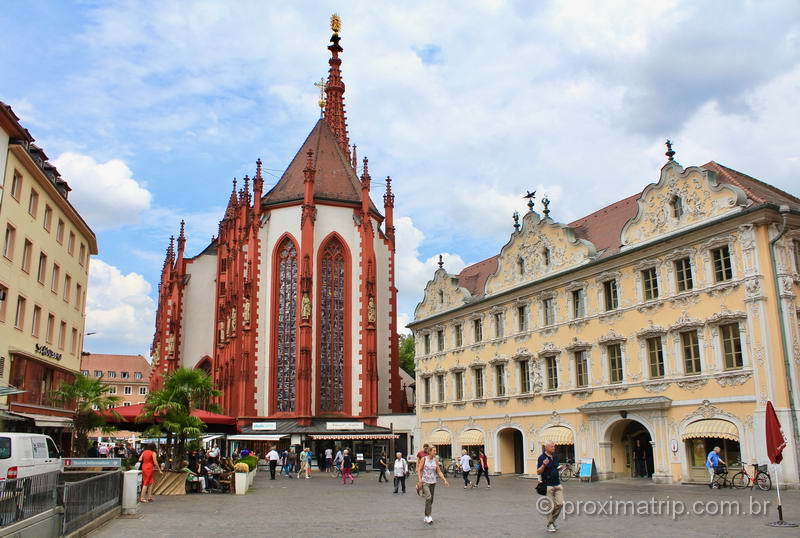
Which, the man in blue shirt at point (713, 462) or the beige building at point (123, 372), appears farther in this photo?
the beige building at point (123, 372)

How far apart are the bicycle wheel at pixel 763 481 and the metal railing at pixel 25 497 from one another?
20686 mm

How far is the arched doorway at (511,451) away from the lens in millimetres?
38219

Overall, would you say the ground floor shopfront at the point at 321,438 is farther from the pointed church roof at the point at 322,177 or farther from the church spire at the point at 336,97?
the church spire at the point at 336,97

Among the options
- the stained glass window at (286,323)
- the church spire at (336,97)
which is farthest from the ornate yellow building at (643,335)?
the church spire at (336,97)

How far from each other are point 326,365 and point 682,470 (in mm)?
30368

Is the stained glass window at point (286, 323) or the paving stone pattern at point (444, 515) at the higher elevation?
the stained glass window at point (286, 323)

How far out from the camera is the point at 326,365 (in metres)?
53.6

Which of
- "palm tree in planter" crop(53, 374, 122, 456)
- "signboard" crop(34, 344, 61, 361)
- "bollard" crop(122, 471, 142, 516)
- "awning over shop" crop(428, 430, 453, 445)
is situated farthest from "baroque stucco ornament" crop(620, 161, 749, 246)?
"signboard" crop(34, 344, 61, 361)

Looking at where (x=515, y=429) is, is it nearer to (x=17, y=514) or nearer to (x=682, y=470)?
(x=682, y=470)

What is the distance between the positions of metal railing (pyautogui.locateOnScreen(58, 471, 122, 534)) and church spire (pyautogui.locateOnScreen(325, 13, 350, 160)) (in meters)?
58.2

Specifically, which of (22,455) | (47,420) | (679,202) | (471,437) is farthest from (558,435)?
(22,455)

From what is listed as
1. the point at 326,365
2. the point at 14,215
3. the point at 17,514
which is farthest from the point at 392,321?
the point at 17,514

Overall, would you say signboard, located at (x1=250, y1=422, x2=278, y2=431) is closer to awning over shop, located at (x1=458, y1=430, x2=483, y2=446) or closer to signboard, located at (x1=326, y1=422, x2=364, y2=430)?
signboard, located at (x1=326, y1=422, x2=364, y2=430)

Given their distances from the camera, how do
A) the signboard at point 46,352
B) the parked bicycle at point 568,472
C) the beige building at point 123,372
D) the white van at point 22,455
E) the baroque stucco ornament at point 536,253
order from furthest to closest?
the beige building at point 123,372, the baroque stucco ornament at point 536,253, the signboard at point 46,352, the parked bicycle at point 568,472, the white van at point 22,455
